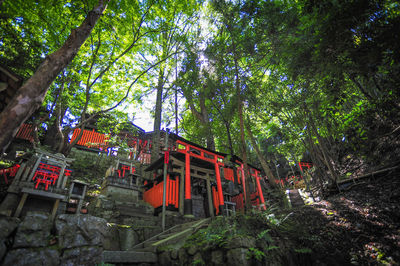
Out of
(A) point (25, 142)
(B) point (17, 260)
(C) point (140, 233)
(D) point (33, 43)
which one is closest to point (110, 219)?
(C) point (140, 233)

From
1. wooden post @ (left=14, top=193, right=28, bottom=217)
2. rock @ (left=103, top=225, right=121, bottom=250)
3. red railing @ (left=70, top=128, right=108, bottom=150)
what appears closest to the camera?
rock @ (left=103, top=225, right=121, bottom=250)

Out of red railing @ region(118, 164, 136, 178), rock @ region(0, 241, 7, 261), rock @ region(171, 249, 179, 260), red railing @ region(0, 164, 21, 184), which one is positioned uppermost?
red railing @ region(118, 164, 136, 178)

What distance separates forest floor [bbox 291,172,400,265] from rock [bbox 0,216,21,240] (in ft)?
22.1

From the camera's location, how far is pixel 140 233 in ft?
21.0

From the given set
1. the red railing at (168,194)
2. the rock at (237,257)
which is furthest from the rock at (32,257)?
the red railing at (168,194)

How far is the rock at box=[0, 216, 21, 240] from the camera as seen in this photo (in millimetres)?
3771

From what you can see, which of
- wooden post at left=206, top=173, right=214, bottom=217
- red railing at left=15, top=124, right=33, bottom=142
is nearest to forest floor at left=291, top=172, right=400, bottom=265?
wooden post at left=206, top=173, right=214, bottom=217

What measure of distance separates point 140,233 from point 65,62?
19.0 feet

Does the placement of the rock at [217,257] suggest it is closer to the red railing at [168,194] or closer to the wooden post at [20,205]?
the red railing at [168,194]

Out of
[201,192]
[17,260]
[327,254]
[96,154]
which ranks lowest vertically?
[327,254]

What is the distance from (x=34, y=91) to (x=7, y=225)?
2.95 meters

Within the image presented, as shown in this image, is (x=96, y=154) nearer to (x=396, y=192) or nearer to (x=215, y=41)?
(x=215, y=41)

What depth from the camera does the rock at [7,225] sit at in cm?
377

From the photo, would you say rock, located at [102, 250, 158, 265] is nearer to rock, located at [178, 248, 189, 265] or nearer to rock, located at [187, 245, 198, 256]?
rock, located at [178, 248, 189, 265]
